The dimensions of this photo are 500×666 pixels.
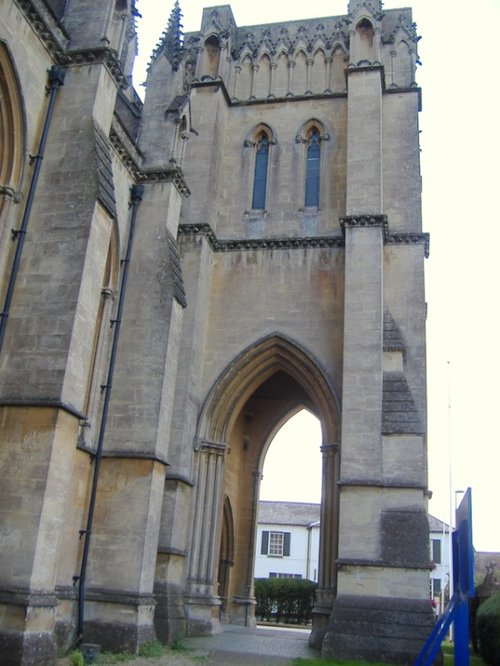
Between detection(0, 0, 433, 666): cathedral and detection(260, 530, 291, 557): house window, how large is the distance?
2671 centimetres

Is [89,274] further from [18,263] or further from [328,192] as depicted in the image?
[328,192]

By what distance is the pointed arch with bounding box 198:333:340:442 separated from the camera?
16844 mm

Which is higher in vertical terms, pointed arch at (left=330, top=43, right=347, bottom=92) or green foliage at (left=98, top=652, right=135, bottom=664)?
pointed arch at (left=330, top=43, right=347, bottom=92)

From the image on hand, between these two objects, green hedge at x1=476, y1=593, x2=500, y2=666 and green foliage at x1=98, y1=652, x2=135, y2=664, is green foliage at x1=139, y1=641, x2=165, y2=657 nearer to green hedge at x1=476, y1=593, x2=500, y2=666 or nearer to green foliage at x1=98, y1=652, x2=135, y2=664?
green foliage at x1=98, y1=652, x2=135, y2=664

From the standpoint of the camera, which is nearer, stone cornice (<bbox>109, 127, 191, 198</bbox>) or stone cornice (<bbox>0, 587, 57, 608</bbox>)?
stone cornice (<bbox>0, 587, 57, 608</bbox>)

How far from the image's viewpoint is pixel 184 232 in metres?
18.0

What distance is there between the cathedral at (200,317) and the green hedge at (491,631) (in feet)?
3.19

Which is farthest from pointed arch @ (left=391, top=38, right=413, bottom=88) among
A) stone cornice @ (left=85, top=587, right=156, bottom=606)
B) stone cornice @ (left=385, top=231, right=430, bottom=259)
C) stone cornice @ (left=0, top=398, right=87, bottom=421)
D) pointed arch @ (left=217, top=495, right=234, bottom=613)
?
stone cornice @ (left=85, top=587, right=156, bottom=606)

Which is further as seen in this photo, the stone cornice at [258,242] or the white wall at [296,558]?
the white wall at [296,558]

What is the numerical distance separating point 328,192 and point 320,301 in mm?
3244

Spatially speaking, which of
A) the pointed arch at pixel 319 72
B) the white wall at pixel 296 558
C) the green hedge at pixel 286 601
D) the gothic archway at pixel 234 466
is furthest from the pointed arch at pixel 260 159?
the white wall at pixel 296 558

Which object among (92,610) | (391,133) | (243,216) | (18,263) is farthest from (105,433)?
(391,133)

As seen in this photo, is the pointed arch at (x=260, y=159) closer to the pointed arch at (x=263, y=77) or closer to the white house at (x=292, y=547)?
the pointed arch at (x=263, y=77)

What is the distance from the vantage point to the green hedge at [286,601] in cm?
3075
